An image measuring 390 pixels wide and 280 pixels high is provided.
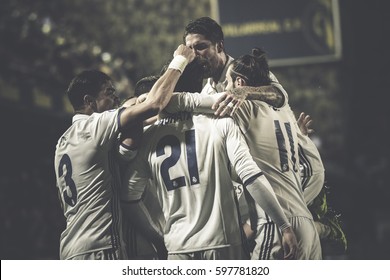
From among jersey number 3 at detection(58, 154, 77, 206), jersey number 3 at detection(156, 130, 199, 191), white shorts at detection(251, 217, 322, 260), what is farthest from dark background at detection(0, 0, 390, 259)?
jersey number 3 at detection(58, 154, 77, 206)

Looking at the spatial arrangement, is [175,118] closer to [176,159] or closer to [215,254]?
[176,159]

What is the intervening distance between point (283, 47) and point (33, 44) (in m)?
1.90

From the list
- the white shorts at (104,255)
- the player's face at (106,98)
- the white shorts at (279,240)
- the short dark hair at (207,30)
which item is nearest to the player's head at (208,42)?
the short dark hair at (207,30)

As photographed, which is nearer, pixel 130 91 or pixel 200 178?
pixel 200 178

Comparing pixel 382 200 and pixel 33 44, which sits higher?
pixel 33 44

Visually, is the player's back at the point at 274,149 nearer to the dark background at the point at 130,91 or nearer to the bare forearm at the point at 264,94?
the bare forearm at the point at 264,94

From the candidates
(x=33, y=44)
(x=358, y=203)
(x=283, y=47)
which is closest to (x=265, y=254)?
(x=283, y=47)

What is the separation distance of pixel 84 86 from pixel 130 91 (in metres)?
2.47

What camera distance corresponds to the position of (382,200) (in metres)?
7.25

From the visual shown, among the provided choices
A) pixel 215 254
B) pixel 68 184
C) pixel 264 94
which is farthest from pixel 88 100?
pixel 215 254

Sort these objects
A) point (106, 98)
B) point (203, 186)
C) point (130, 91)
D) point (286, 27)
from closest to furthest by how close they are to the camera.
→ point (203, 186)
point (106, 98)
point (130, 91)
point (286, 27)

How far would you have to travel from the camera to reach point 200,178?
8.87ft

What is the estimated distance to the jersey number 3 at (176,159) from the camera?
8.89 feet
